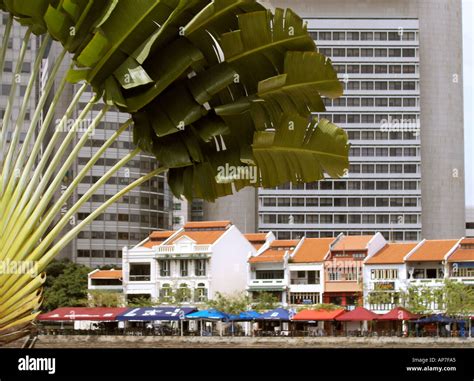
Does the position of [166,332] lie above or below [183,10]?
below

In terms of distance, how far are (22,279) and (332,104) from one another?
329 feet

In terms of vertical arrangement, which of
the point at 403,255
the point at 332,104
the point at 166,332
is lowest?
the point at 166,332

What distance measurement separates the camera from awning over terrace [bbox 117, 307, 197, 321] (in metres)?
68.5

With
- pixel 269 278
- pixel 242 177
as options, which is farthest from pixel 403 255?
pixel 242 177

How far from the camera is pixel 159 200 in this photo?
108 metres

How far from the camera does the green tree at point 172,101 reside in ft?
33.2

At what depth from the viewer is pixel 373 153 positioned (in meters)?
109

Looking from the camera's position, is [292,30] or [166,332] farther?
[166,332]

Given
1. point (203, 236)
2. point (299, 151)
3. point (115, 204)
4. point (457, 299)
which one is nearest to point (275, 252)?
point (203, 236)

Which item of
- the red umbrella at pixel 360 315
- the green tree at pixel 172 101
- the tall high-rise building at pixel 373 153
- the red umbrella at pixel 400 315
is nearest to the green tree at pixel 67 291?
the red umbrella at pixel 360 315

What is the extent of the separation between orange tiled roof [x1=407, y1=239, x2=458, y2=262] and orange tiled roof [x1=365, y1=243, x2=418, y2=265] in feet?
2.67

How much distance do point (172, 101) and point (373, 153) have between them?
98.6 meters

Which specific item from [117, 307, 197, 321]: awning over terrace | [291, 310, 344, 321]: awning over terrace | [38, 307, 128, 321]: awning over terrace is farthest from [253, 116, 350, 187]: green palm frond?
[38, 307, 128, 321]: awning over terrace

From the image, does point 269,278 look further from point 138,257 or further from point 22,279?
point 22,279
